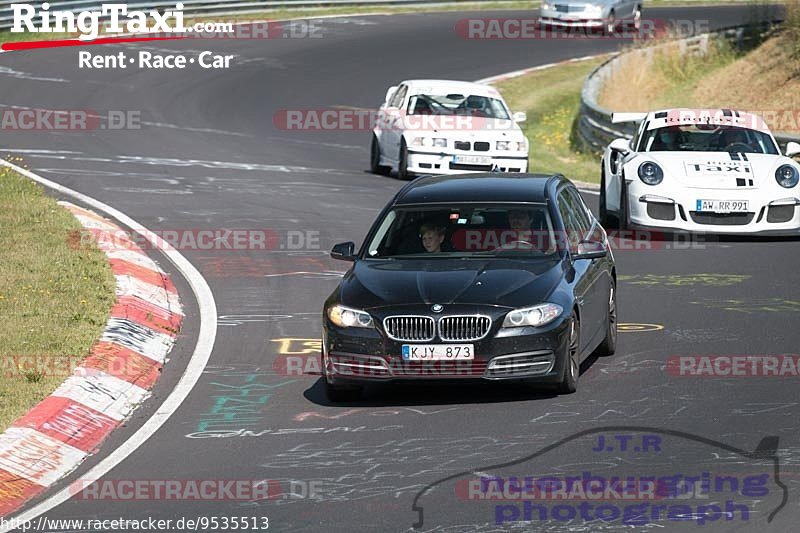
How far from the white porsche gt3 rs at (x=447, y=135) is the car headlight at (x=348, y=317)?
12.3m

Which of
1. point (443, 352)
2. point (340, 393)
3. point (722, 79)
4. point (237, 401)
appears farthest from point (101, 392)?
point (722, 79)

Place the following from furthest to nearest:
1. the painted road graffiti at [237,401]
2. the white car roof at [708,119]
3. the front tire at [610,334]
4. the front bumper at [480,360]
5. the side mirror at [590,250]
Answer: the white car roof at [708,119]
the front tire at [610,334]
the side mirror at [590,250]
the front bumper at [480,360]
the painted road graffiti at [237,401]

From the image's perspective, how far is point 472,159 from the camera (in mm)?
22547

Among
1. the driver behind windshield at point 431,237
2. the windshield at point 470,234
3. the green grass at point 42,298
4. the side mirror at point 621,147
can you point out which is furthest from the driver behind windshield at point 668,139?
the driver behind windshield at point 431,237

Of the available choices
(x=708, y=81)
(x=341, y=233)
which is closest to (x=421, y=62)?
(x=708, y=81)

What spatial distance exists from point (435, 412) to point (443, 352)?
38 cm

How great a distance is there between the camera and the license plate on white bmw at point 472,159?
22516 millimetres

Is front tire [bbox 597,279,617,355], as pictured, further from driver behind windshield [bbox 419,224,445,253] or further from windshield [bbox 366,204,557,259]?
driver behind windshield [bbox 419,224,445,253]

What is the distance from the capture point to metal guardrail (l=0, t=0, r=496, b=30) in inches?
1492

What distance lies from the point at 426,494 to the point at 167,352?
451 cm

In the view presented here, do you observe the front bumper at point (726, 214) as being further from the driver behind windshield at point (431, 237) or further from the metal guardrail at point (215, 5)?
the metal guardrail at point (215, 5)

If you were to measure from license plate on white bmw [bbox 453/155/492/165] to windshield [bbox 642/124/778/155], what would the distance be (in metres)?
4.50

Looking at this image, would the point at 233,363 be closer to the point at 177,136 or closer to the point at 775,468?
the point at 775,468

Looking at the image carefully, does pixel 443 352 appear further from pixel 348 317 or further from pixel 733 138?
pixel 733 138
